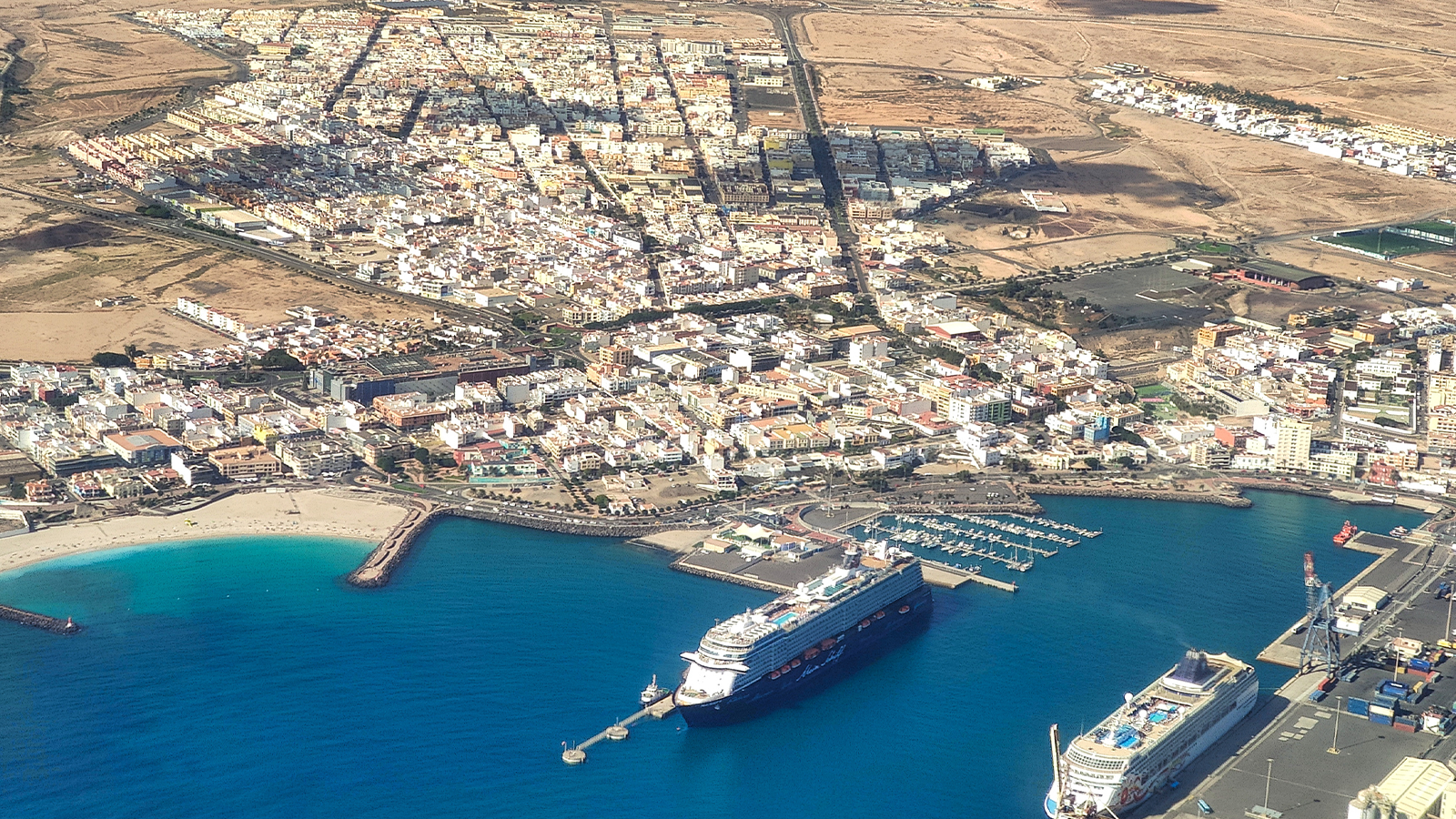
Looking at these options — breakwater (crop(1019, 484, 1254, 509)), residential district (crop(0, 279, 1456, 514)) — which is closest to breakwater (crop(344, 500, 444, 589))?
residential district (crop(0, 279, 1456, 514))

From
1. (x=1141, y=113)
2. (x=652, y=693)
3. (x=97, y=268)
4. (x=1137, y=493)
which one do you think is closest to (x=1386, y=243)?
(x=1141, y=113)

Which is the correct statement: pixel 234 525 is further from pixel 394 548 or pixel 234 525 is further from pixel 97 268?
pixel 97 268

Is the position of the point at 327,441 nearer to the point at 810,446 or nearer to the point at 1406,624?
the point at 810,446

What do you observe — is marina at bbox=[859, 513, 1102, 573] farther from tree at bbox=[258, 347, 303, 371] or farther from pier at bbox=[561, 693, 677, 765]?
tree at bbox=[258, 347, 303, 371]

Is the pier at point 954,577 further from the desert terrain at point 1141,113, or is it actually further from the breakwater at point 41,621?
the desert terrain at point 1141,113

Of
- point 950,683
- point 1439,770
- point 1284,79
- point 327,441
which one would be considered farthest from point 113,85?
point 1439,770

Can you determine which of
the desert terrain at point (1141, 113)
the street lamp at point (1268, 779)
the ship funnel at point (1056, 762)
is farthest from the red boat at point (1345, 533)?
the desert terrain at point (1141, 113)
